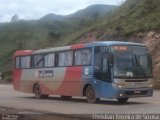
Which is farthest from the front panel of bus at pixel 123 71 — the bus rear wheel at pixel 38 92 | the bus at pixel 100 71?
the bus rear wheel at pixel 38 92

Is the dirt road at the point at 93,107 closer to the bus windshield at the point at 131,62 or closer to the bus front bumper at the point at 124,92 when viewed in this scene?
the bus front bumper at the point at 124,92

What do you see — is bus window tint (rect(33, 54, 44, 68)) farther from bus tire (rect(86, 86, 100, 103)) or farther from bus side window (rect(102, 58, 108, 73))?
bus side window (rect(102, 58, 108, 73))

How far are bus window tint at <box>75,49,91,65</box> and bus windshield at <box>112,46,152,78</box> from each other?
1.70 meters

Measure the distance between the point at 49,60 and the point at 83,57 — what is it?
13.0 feet

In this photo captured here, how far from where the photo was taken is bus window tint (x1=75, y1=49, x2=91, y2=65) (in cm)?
2533

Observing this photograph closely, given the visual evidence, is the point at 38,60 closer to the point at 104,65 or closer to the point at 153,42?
the point at 104,65

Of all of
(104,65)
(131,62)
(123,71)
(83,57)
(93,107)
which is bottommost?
(93,107)

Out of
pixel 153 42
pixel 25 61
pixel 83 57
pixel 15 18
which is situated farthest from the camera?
pixel 15 18

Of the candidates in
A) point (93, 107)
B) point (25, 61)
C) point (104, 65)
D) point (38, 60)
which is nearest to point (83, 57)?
point (104, 65)

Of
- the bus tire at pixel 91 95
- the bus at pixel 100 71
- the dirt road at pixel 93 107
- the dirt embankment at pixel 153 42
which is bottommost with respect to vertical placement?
the dirt road at pixel 93 107

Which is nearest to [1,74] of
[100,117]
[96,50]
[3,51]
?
[3,51]

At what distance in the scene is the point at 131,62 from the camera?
24.1 meters

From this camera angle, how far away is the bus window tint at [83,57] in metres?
25.3

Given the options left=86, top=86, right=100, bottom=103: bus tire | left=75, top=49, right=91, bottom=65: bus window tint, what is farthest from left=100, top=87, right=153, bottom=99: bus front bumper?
left=75, top=49, right=91, bottom=65: bus window tint
